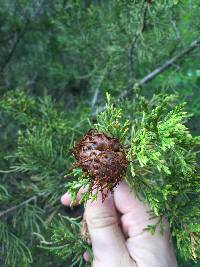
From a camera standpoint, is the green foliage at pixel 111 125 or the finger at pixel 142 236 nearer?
the green foliage at pixel 111 125

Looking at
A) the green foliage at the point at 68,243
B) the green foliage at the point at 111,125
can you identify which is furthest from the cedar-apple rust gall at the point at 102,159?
the green foliage at the point at 68,243

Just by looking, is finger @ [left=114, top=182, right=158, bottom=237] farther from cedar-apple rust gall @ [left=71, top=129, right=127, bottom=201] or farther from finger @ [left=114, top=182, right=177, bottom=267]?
cedar-apple rust gall @ [left=71, top=129, right=127, bottom=201]

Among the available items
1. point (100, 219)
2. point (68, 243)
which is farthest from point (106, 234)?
point (68, 243)

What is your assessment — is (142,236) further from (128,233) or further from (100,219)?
(100,219)

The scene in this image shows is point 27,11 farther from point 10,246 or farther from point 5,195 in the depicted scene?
point 10,246

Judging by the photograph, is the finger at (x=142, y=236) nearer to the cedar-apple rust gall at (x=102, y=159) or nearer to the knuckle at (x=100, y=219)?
the knuckle at (x=100, y=219)

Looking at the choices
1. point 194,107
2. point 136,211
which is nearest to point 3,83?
point 194,107

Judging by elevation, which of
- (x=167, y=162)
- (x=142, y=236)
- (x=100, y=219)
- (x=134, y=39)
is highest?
(x=134, y=39)
